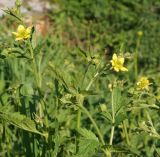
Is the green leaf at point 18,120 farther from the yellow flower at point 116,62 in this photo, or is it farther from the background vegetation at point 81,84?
the yellow flower at point 116,62

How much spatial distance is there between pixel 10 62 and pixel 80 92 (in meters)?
1.69

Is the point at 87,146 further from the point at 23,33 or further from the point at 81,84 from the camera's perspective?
the point at 23,33

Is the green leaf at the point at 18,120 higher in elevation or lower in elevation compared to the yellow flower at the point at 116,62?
lower

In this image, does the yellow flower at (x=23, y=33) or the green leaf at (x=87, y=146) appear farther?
the yellow flower at (x=23, y=33)

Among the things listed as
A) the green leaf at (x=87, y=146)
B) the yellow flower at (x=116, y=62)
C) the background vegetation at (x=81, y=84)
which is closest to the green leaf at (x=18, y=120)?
the background vegetation at (x=81, y=84)

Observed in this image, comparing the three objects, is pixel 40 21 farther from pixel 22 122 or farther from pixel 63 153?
pixel 22 122

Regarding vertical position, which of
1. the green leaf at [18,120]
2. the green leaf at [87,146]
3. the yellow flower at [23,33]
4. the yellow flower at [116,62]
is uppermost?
the yellow flower at [23,33]

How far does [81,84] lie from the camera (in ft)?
5.35

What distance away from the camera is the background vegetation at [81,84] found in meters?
1.62

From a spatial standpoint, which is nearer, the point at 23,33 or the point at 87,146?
the point at 87,146

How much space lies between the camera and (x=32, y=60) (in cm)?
172

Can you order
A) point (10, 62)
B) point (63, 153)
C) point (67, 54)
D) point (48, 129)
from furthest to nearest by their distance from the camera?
point (67, 54) → point (10, 62) → point (63, 153) → point (48, 129)

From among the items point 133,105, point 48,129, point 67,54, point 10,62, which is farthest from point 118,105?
point 67,54

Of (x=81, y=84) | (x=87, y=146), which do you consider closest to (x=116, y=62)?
(x=81, y=84)
